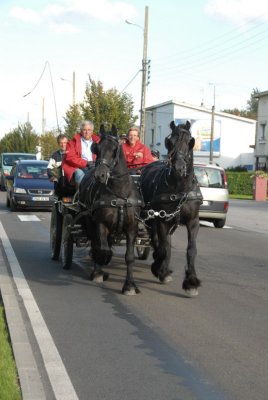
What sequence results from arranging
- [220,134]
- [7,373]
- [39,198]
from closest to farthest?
1. [7,373]
2. [39,198]
3. [220,134]

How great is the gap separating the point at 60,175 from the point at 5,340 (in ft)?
17.1

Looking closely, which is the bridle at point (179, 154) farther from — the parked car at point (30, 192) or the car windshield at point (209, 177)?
the parked car at point (30, 192)

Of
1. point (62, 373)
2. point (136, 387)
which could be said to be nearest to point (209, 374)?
point (136, 387)

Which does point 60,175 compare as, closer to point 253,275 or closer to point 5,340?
point 253,275

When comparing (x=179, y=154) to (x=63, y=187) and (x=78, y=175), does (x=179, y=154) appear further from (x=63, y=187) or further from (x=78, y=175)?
(x=63, y=187)

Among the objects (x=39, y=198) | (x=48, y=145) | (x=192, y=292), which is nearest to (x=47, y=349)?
(x=192, y=292)

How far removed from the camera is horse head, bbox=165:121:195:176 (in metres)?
7.86

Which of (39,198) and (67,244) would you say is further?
(39,198)

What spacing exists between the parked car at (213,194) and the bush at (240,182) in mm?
27479

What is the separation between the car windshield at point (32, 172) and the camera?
80.2 feet

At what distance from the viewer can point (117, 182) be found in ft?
27.8

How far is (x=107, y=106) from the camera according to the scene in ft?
143

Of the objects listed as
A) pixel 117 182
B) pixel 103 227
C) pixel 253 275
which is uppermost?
pixel 117 182

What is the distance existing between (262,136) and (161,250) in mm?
50948
